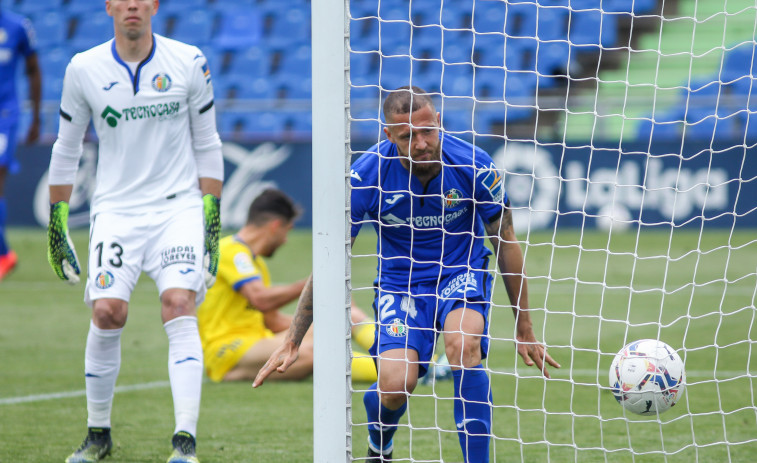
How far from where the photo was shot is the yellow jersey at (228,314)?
235 inches

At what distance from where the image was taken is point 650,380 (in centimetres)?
371

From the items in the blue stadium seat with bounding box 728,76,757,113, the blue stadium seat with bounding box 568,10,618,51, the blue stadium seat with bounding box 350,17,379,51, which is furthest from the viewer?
the blue stadium seat with bounding box 350,17,379,51

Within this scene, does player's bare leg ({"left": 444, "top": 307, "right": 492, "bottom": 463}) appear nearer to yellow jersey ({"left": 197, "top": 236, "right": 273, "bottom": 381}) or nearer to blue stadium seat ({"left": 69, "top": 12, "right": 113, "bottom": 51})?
yellow jersey ({"left": 197, "top": 236, "right": 273, "bottom": 381})

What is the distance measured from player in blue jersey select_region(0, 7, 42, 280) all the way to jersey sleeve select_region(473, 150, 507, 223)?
20.0 feet

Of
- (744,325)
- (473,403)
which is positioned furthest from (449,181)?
(744,325)

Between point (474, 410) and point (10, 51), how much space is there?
6997 millimetres

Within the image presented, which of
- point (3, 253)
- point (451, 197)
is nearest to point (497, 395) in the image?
point (451, 197)

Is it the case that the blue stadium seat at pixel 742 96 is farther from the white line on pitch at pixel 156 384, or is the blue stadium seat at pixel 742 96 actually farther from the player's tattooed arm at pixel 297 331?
the player's tattooed arm at pixel 297 331

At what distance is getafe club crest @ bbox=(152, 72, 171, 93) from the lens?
13.6ft

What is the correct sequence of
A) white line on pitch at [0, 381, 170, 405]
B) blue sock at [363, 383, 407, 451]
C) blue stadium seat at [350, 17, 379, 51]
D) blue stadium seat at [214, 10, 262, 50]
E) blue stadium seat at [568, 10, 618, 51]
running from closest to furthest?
blue sock at [363, 383, 407, 451], white line on pitch at [0, 381, 170, 405], blue stadium seat at [568, 10, 618, 51], blue stadium seat at [350, 17, 379, 51], blue stadium seat at [214, 10, 262, 50]

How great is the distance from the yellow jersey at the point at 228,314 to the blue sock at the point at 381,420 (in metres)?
→ 2.16

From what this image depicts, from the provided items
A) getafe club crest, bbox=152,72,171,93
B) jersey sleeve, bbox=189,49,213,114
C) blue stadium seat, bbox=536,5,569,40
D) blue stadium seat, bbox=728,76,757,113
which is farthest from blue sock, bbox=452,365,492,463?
blue stadium seat, bbox=536,5,569,40

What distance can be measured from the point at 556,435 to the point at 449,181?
1559 millimetres

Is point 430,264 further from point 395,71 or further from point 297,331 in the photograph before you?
point 395,71
